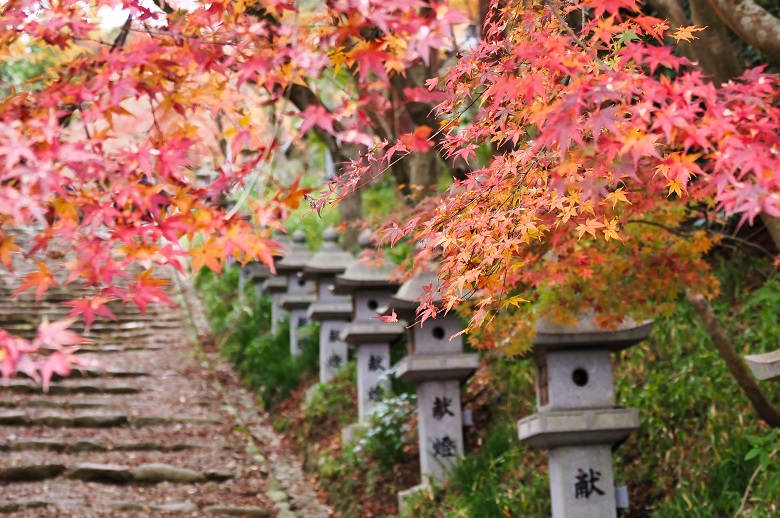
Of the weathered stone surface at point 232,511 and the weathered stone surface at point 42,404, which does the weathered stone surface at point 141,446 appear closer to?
the weathered stone surface at point 42,404

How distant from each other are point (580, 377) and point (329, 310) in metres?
4.95

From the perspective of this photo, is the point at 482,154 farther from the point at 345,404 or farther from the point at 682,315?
the point at 682,315

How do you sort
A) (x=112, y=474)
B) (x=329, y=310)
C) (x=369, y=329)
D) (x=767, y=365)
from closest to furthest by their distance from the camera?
(x=767, y=365)
(x=112, y=474)
(x=369, y=329)
(x=329, y=310)

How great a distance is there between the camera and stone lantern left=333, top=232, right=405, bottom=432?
28.3 feet

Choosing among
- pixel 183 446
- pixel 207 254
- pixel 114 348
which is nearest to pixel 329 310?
pixel 183 446

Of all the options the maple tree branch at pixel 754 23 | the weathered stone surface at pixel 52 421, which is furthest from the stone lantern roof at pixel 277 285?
the maple tree branch at pixel 754 23

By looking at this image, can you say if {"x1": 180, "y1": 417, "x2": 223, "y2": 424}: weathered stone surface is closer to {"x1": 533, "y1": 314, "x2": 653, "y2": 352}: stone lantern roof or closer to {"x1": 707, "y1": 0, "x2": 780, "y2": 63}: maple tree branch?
{"x1": 533, "y1": 314, "x2": 653, "y2": 352}: stone lantern roof

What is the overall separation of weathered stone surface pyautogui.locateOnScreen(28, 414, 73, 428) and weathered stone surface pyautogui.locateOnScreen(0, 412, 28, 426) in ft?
0.24

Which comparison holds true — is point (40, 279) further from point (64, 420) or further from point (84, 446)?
point (64, 420)

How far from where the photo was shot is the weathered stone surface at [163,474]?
26.5ft

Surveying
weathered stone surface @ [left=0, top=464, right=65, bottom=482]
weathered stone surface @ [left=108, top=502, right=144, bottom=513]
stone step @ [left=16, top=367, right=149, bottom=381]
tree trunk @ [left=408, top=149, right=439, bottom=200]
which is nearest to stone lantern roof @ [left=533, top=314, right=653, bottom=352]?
tree trunk @ [left=408, top=149, right=439, bottom=200]

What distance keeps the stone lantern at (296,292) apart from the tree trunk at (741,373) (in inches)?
261

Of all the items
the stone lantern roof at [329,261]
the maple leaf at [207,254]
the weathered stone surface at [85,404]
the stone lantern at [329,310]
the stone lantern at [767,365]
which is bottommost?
the stone lantern at [767,365]

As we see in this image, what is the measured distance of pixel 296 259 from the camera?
11703 mm
